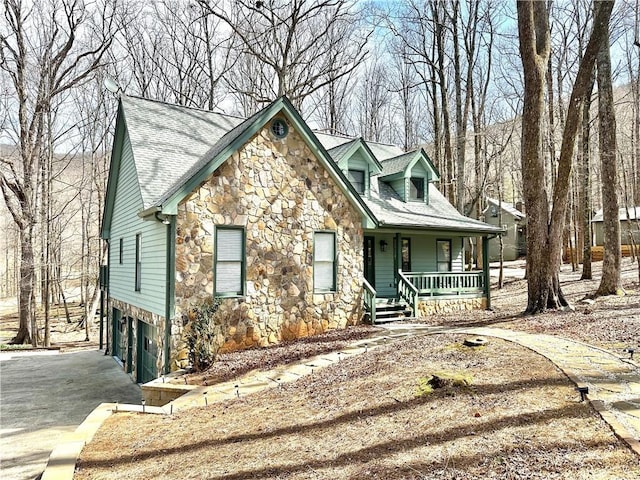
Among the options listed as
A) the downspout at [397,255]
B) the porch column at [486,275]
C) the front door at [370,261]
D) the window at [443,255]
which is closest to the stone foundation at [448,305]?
the porch column at [486,275]

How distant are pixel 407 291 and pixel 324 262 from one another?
363 cm

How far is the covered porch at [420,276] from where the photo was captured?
1396 cm

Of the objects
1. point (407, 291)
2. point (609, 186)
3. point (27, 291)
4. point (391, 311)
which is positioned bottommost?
point (391, 311)

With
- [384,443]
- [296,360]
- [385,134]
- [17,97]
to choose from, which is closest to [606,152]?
[296,360]

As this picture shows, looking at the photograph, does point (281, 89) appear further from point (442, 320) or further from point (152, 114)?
point (442, 320)

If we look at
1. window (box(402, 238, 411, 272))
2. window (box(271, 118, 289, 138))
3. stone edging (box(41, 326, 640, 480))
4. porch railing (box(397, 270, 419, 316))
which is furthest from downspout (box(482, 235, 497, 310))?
window (box(271, 118, 289, 138))

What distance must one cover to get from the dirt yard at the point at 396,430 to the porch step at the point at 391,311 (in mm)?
5244

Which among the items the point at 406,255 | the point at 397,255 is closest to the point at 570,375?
the point at 397,255

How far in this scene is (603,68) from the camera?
537 inches

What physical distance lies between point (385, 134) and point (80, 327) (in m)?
24.3

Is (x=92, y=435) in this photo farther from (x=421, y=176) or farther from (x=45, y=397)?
(x=421, y=176)

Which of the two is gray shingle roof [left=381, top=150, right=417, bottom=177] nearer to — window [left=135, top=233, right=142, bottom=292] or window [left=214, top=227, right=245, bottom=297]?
window [left=214, top=227, right=245, bottom=297]

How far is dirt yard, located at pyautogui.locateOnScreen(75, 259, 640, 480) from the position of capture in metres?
3.83

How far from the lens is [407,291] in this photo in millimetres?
14062
